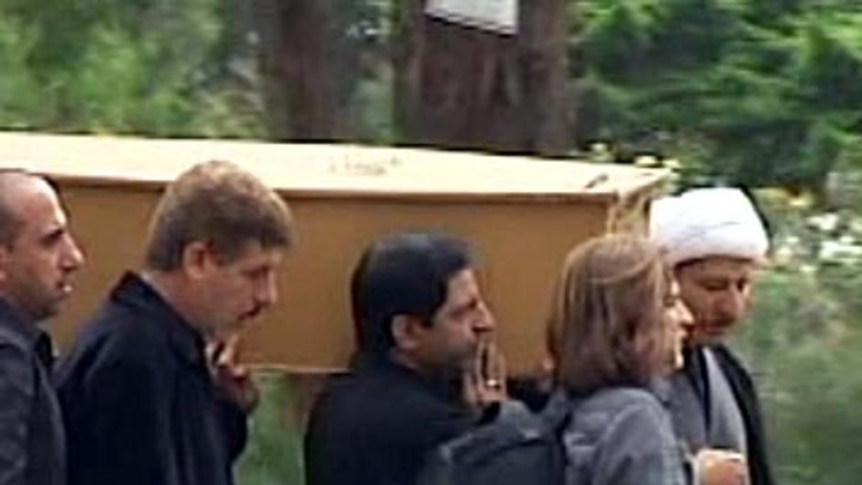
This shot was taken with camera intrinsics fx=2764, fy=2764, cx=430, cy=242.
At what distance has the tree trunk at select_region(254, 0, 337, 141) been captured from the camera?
10.1 meters

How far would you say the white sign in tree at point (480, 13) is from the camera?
679 centimetres

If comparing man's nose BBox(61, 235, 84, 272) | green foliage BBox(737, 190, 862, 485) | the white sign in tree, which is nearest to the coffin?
man's nose BBox(61, 235, 84, 272)

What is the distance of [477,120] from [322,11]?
103 inches

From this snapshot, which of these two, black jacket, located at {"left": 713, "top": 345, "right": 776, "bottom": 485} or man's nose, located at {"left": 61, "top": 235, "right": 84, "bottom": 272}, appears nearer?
man's nose, located at {"left": 61, "top": 235, "right": 84, "bottom": 272}

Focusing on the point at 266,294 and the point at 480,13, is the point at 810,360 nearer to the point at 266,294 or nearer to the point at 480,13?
the point at 480,13

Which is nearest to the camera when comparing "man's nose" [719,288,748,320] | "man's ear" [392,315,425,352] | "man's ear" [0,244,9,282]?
"man's ear" [0,244,9,282]

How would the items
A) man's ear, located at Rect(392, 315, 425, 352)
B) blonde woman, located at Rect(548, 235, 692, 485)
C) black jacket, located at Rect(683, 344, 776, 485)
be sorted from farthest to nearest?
1. black jacket, located at Rect(683, 344, 776, 485)
2. man's ear, located at Rect(392, 315, 425, 352)
3. blonde woman, located at Rect(548, 235, 692, 485)

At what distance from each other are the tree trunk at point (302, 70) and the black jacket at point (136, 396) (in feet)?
17.6

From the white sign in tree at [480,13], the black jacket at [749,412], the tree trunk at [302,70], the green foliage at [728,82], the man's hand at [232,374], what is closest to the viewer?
the man's hand at [232,374]

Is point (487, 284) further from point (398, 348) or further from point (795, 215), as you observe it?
point (795, 215)

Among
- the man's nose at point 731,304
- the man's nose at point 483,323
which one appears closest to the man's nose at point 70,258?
the man's nose at point 483,323

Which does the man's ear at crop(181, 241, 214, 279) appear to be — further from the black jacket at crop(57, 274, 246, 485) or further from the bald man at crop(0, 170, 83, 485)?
the bald man at crop(0, 170, 83, 485)

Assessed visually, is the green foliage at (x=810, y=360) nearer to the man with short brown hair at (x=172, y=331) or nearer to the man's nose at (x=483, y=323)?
the man's nose at (x=483, y=323)

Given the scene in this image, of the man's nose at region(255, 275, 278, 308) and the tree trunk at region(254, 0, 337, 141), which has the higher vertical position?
the man's nose at region(255, 275, 278, 308)
